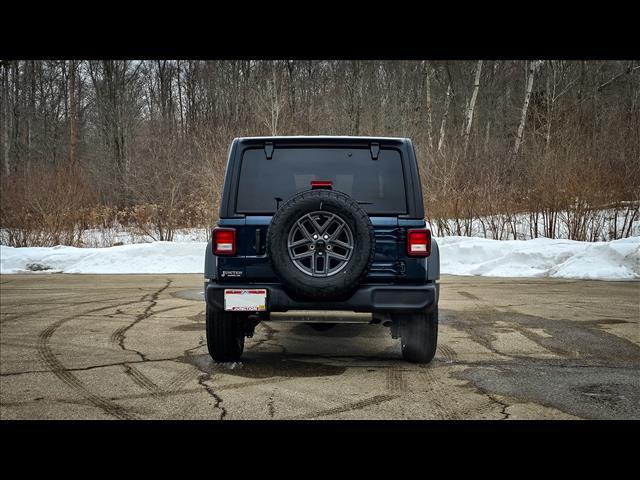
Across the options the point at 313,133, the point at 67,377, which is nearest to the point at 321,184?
the point at 67,377

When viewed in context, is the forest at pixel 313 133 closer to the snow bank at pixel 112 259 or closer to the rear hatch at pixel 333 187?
the snow bank at pixel 112 259

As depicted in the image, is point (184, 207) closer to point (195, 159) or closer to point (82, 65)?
point (195, 159)

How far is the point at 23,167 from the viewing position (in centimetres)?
2253

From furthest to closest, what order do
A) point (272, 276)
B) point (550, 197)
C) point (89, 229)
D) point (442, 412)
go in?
point (89, 229) < point (550, 197) < point (272, 276) < point (442, 412)

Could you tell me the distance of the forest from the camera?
17953 millimetres

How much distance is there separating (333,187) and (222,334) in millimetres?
1712

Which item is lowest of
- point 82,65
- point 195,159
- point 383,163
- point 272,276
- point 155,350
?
point 155,350

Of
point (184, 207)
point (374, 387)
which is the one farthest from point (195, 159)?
point (374, 387)

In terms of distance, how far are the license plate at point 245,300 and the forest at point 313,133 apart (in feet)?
45.1

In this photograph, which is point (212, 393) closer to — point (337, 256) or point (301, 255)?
point (301, 255)

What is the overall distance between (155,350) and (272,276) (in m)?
1.98

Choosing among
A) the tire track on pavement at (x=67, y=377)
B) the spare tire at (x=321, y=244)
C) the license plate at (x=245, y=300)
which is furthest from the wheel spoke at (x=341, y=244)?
the tire track on pavement at (x=67, y=377)

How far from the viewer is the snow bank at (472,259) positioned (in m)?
13.8

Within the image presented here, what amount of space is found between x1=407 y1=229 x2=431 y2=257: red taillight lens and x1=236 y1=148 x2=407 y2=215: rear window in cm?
29
